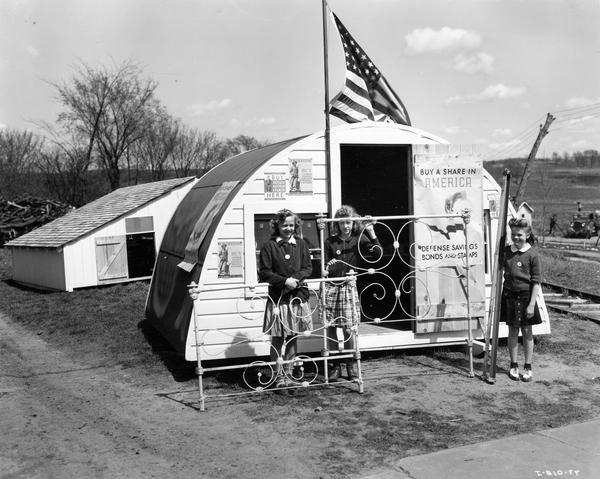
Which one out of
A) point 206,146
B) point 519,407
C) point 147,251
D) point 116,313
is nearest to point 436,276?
point 519,407

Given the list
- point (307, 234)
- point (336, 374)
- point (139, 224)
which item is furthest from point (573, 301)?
point (139, 224)

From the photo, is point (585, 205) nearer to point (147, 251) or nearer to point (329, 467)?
point (147, 251)

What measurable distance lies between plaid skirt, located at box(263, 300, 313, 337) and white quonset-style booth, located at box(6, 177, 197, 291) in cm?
A: 1207

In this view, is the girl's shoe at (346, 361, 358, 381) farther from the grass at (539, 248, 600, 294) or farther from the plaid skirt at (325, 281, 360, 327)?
the grass at (539, 248, 600, 294)

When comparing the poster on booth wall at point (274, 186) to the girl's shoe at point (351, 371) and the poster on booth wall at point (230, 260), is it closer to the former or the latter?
the poster on booth wall at point (230, 260)

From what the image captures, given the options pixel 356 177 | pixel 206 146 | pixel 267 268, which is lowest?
pixel 267 268

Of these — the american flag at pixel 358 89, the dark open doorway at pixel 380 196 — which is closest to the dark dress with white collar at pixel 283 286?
the american flag at pixel 358 89

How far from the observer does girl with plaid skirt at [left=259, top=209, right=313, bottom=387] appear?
266 inches

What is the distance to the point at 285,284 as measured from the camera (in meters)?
6.67

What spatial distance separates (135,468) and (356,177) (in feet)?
22.9

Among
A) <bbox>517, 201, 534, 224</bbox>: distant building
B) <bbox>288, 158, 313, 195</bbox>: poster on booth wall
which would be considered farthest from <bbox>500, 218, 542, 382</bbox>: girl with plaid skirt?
<bbox>288, 158, 313, 195</bbox>: poster on booth wall

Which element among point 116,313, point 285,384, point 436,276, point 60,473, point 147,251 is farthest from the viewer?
point 147,251

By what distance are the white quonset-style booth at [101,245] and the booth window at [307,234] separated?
10.7 metres

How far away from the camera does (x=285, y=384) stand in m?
6.93
